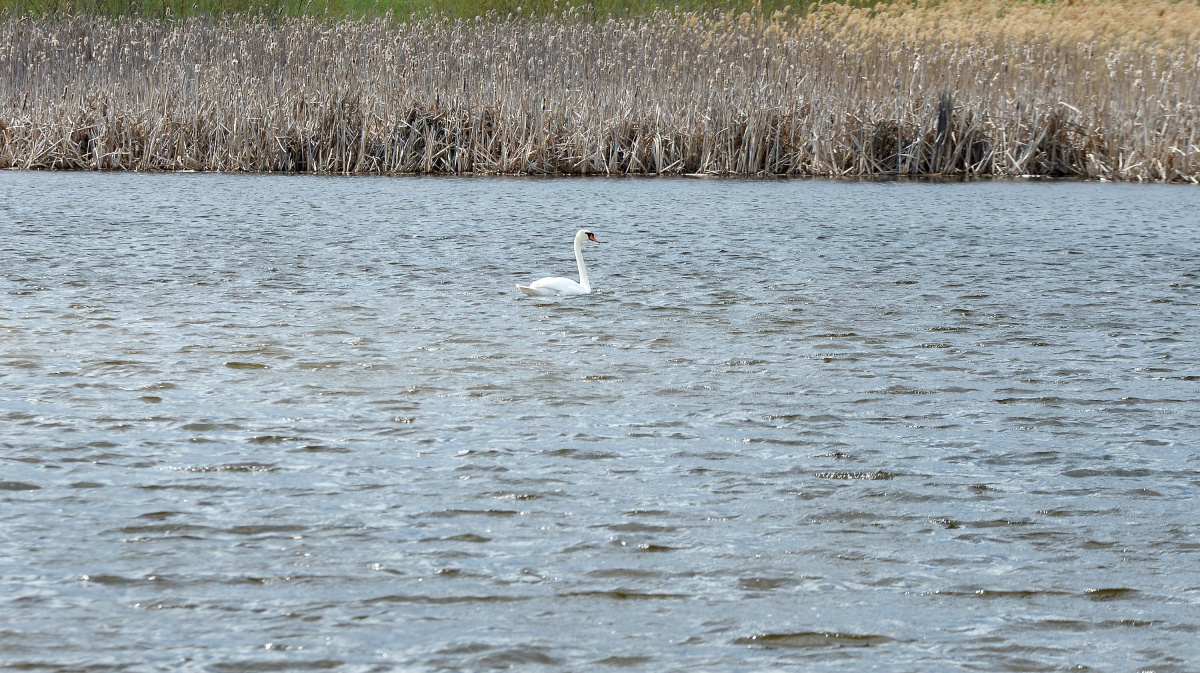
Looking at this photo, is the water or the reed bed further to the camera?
the reed bed

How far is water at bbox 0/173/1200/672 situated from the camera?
3.65 m

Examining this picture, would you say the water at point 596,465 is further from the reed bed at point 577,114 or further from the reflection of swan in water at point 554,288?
the reed bed at point 577,114

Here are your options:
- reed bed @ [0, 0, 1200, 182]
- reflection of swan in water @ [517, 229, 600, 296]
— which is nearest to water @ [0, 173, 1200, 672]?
reflection of swan in water @ [517, 229, 600, 296]

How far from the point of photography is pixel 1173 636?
3.68m

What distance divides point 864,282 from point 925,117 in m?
9.54

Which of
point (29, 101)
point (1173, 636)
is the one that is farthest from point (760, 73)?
point (1173, 636)

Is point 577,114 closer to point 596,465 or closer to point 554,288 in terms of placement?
point 554,288

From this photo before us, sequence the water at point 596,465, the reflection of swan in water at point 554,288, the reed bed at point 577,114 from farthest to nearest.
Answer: the reed bed at point 577,114 → the reflection of swan in water at point 554,288 → the water at point 596,465

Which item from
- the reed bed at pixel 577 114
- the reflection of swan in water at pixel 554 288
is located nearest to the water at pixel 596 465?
the reflection of swan in water at pixel 554 288

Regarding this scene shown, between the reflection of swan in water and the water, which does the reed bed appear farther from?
the reflection of swan in water

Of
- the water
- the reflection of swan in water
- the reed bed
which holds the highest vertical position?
the reed bed

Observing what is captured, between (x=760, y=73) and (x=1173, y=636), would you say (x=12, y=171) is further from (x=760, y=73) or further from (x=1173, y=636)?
(x=1173, y=636)

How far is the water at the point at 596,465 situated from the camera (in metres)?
3.65

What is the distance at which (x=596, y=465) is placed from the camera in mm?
5211
